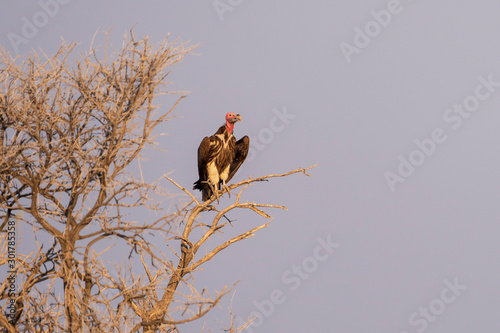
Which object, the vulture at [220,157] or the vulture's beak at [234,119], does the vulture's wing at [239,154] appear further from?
the vulture's beak at [234,119]

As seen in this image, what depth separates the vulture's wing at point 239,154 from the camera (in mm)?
13242

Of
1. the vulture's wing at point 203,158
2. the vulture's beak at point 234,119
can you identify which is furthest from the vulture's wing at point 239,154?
the vulture's wing at point 203,158

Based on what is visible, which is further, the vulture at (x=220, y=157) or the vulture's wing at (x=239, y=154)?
the vulture's wing at (x=239, y=154)

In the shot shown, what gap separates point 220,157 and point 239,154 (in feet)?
1.61

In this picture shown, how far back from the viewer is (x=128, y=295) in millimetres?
9328

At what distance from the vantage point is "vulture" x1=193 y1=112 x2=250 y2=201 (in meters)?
12.7

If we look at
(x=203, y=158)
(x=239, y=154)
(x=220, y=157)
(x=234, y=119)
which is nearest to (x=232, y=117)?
(x=234, y=119)

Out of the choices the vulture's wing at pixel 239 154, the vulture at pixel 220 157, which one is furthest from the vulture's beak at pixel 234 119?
the vulture's wing at pixel 239 154

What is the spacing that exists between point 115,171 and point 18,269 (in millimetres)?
1681

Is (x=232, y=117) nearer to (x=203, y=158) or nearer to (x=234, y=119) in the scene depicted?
(x=234, y=119)

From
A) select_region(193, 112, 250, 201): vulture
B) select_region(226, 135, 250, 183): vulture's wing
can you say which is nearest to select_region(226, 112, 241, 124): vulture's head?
select_region(193, 112, 250, 201): vulture

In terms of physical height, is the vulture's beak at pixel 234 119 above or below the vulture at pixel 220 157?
above

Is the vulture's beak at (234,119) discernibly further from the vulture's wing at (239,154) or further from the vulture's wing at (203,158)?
the vulture's wing at (203,158)

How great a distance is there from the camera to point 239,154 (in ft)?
43.6
